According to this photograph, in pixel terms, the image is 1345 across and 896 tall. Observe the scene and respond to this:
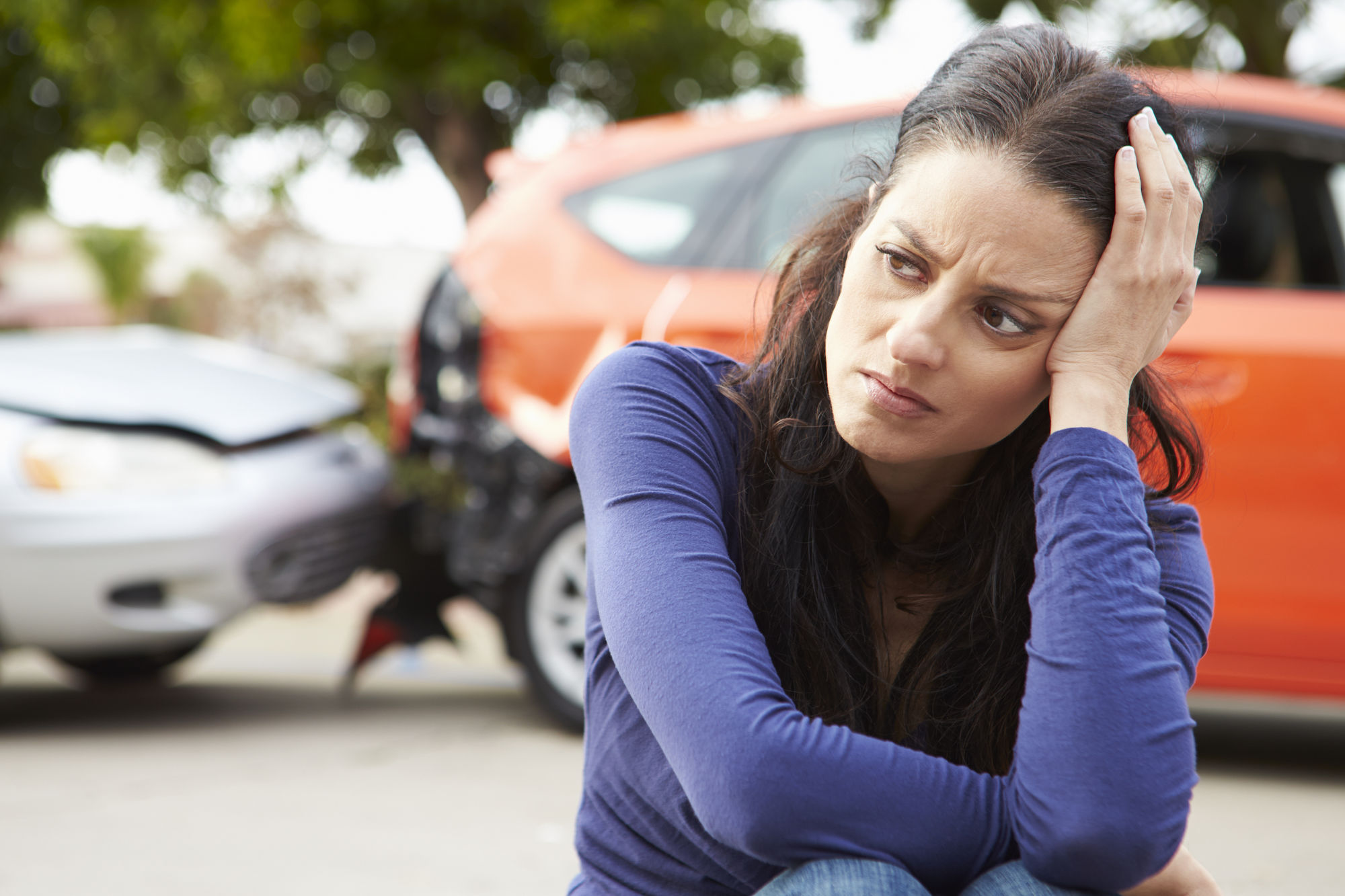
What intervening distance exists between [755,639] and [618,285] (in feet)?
8.24

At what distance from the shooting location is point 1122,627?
1315 mm

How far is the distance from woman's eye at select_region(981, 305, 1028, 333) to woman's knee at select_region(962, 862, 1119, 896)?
0.55m

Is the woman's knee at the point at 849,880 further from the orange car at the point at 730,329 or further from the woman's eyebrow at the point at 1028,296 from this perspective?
the orange car at the point at 730,329

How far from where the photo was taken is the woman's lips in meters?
1.43

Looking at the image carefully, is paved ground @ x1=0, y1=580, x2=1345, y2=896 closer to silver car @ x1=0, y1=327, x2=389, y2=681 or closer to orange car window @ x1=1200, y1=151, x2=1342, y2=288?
silver car @ x1=0, y1=327, x2=389, y2=681

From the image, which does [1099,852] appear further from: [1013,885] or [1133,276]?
[1133,276]

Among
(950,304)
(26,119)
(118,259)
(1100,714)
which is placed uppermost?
(950,304)

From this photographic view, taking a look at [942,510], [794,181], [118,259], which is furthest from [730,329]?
[118,259]

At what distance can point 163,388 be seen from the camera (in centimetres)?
412

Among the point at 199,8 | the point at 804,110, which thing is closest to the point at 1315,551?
the point at 804,110

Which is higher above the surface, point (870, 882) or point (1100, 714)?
point (1100, 714)

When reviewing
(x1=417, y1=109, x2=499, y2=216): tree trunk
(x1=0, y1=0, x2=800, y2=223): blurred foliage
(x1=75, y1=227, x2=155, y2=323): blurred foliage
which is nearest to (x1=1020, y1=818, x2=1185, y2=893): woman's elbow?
(x1=0, y1=0, x2=800, y2=223): blurred foliage

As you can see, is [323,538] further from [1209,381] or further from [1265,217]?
[1265,217]

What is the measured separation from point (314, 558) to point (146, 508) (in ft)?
1.74
